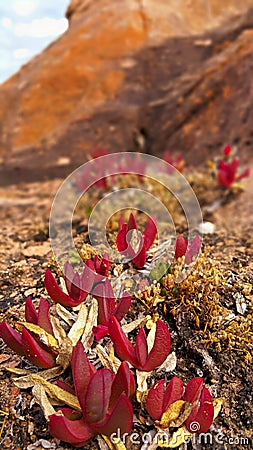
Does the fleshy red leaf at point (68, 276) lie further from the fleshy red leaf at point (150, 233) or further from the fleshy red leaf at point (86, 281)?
the fleshy red leaf at point (150, 233)

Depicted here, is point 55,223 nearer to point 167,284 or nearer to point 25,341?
point 167,284

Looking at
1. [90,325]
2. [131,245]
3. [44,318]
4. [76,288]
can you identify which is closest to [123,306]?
[90,325]

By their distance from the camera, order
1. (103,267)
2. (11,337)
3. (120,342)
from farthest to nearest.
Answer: (103,267) < (11,337) < (120,342)

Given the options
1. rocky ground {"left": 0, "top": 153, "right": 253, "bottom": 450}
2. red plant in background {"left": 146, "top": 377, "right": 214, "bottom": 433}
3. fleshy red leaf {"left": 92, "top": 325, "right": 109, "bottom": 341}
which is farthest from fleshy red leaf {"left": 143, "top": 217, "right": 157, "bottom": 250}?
red plant in background {"left": 146, "top": 377, "right": 214, "bottom": 433}

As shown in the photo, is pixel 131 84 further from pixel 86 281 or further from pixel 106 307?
pixel 106 307

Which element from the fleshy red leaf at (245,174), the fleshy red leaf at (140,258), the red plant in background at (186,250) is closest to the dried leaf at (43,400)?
the fleshy red leaf at (140,258)
